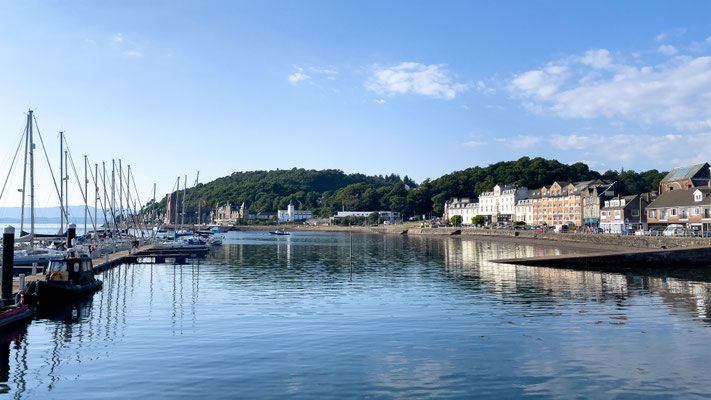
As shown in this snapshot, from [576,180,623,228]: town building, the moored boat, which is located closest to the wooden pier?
the moored boat

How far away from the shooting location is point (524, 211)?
161 metres

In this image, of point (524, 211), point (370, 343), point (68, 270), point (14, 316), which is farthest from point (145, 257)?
point (524, 211)

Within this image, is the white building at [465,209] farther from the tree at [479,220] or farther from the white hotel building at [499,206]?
the tree at [479,220]

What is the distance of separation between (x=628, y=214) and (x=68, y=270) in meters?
96.1

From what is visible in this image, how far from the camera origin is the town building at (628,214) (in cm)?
9638

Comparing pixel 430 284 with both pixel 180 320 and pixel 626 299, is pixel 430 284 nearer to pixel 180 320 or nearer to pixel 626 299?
pixel 626 299

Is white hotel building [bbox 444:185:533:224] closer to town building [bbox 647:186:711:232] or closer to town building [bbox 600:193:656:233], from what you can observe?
town building [bbox 600:193:656:233]

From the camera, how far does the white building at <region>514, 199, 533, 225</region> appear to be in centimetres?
15838

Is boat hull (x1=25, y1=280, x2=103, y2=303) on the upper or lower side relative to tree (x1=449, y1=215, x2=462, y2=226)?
lower

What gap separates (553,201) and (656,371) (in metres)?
135

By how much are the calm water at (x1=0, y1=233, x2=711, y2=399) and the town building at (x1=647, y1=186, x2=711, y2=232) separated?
42935 millimetres

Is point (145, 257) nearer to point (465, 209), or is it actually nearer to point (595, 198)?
point (595, 198)

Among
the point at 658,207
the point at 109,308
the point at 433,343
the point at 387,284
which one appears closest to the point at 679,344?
the point at 433,343

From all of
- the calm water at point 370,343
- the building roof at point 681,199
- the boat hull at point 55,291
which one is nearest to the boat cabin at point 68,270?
the boat hull at point 55,291
